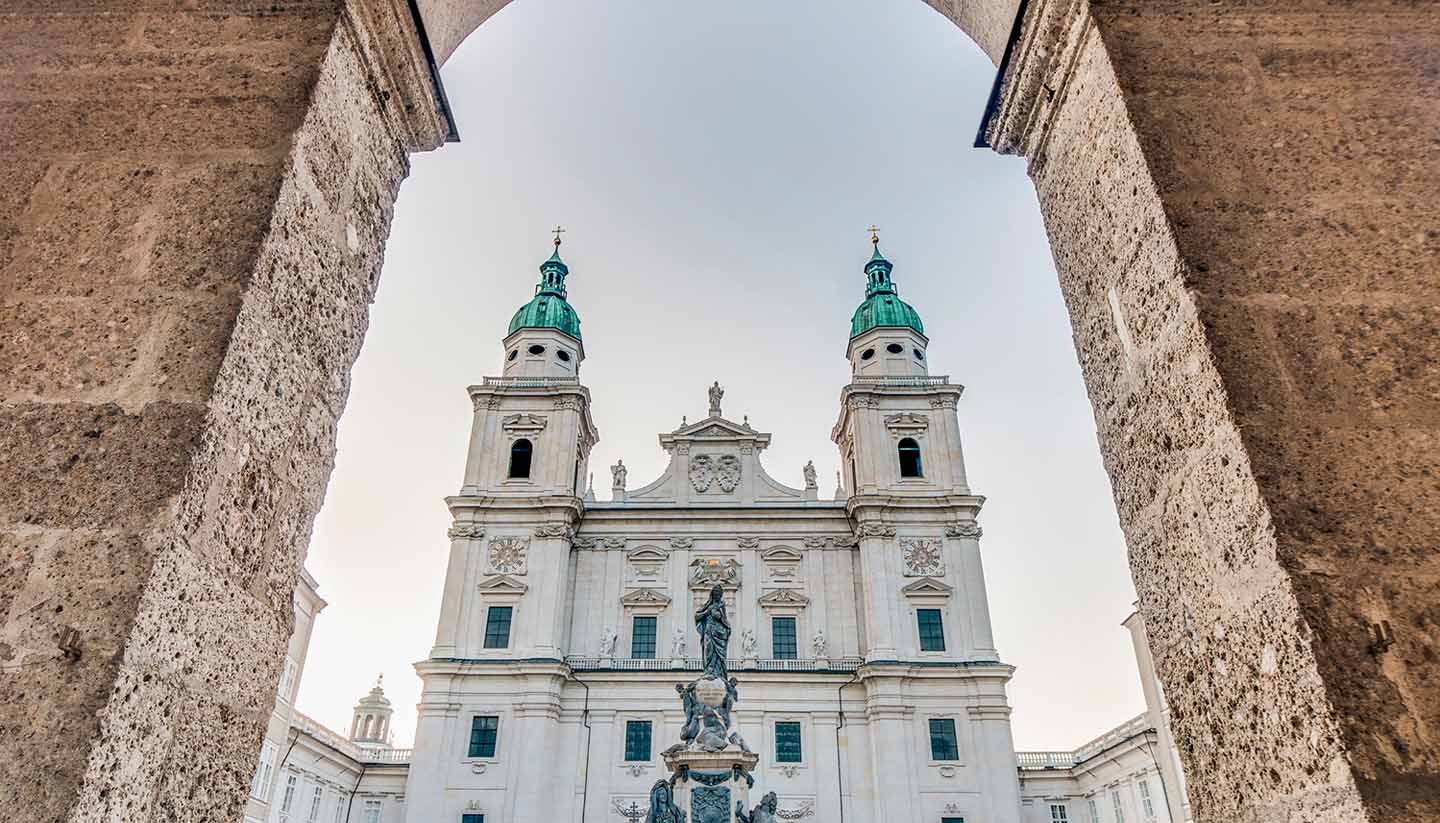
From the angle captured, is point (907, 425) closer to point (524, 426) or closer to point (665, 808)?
point (524, 426)

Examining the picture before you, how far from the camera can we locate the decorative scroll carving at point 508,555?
2488 cm

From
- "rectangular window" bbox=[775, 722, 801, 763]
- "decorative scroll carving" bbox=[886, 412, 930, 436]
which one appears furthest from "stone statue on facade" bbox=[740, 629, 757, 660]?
"decorative scroll carving" bbox=[886, 412, 930, 436]

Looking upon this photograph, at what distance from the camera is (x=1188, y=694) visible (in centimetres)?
198

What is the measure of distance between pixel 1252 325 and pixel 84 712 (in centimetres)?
236

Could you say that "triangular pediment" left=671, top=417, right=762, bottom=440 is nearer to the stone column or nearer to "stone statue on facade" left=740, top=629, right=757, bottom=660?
"stone statue on facade" left=740, top=629, right=757, bottom=660

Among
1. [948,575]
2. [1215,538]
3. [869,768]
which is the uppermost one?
[948,575]

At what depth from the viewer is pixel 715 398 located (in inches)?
1161

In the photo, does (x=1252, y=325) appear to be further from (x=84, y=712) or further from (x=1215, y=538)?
(x=84, y=712)

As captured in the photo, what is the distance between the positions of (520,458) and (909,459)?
12.2 metres

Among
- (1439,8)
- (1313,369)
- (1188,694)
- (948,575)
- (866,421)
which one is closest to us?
(1313,369)

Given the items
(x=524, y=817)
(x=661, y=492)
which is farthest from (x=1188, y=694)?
(x=661, y=492)

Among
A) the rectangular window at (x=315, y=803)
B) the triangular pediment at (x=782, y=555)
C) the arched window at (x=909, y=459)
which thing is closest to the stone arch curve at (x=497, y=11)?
the triangular pediment at (x=782, y=555)

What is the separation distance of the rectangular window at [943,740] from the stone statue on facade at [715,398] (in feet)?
38.5

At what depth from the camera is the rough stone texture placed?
1.56m
